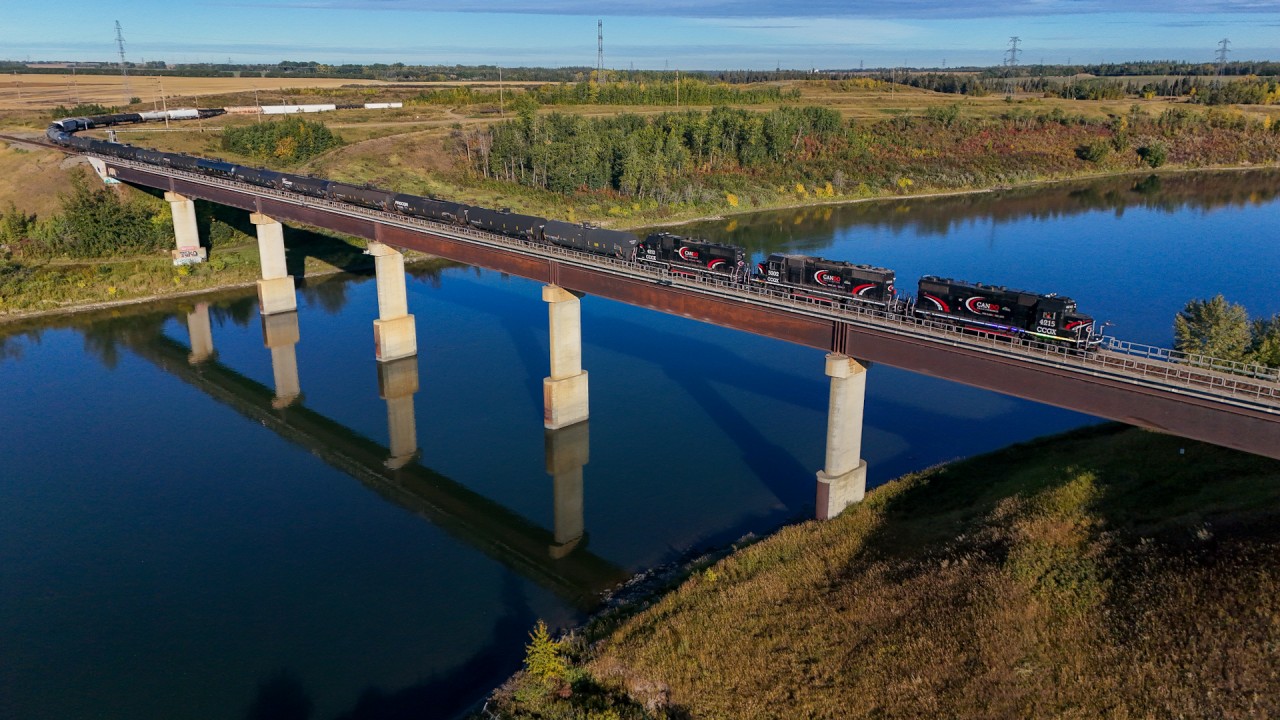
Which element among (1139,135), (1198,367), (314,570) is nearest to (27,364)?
(314,570)

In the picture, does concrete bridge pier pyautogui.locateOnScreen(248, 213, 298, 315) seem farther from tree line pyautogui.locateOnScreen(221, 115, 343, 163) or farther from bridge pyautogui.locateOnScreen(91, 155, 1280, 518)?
tree line pyautogui.locateOnScreen(221, 115, 343, 163)

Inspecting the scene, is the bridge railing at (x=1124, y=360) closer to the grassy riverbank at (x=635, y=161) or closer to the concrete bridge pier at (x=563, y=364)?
the concrete bridge pier at (x=563, y=364)

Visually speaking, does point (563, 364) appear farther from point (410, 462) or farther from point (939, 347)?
point (939, 347)

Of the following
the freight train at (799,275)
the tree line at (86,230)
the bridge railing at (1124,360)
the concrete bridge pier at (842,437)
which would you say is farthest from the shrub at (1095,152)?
the tree line at (86,230)

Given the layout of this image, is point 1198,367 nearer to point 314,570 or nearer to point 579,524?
point 579,524

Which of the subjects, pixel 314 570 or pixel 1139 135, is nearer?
pixel 314 570

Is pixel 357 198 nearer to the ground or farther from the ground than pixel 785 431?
farther from the ground

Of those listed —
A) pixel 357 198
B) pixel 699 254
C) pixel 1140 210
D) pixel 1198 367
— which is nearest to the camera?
pixel 1198 367
